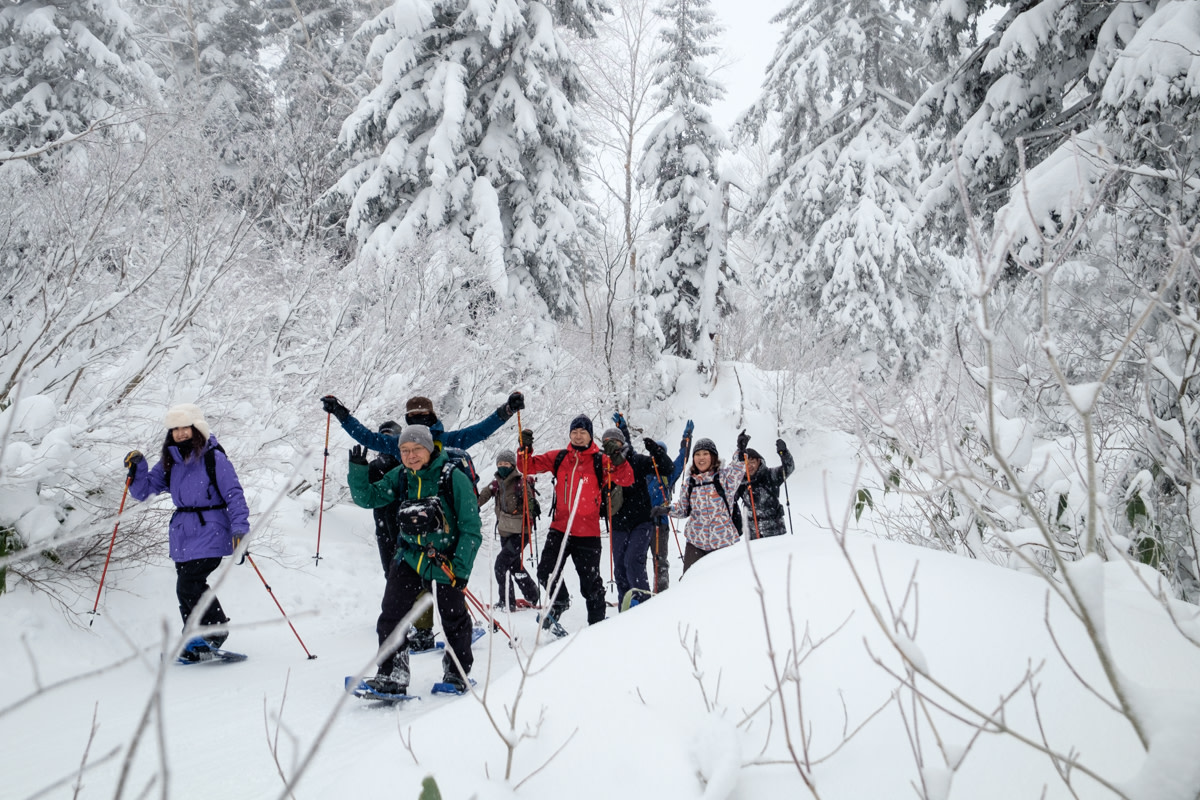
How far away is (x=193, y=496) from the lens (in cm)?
453

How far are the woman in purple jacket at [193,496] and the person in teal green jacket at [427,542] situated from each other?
1030mm

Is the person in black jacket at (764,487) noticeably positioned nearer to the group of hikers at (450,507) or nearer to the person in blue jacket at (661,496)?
the group of hikers at (450,507)

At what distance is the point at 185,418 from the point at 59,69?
14189 millimetres

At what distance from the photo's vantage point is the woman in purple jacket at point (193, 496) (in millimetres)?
4516

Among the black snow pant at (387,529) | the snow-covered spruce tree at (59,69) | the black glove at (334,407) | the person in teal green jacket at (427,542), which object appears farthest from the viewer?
the snow-covered spruce tree at (59,69)

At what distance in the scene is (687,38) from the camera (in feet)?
56.9

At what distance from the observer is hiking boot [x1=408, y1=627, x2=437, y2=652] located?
504 centimetres

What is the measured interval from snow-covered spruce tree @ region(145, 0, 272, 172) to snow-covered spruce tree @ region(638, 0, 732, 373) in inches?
403

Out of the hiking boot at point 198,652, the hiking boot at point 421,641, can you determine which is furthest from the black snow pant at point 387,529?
the hiking boot at point 198,652

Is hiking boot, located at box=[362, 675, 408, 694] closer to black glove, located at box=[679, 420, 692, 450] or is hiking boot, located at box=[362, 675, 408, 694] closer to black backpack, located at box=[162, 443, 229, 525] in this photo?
black backpack, located at box=[162, 443, 229, 525]

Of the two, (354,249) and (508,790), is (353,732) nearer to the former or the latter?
(508,790)

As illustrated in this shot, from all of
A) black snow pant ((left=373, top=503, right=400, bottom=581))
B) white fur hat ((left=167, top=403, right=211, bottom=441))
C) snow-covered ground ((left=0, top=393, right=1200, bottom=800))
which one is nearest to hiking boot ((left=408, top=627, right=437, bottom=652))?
black snow pant ((left=373, top=503, right=400, bottom=581))

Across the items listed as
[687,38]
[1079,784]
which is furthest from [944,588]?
[687,38]

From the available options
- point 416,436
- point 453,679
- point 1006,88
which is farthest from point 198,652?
point 1006,88
